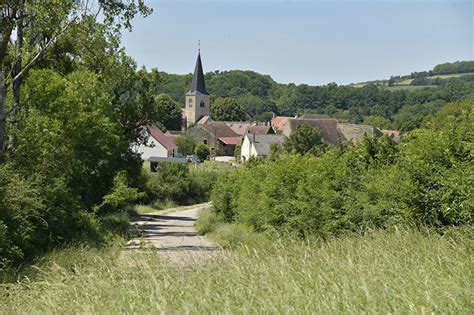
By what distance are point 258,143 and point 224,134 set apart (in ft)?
102

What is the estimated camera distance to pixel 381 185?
18.7 meters

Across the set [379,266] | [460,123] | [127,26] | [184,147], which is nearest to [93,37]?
[127,26]

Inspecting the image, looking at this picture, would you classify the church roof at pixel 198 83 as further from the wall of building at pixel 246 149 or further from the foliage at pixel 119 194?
the foliage at pixel 119 194

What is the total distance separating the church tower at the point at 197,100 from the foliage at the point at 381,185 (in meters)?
131

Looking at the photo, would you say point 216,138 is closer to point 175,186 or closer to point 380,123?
point 380,123

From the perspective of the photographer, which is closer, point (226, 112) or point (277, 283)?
point (277, 283)

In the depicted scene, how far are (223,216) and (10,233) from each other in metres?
27.4

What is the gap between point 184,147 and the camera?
120m

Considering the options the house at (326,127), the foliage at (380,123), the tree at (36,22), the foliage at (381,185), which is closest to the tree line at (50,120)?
the tree at (36,22)

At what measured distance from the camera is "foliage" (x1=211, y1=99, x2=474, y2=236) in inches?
643

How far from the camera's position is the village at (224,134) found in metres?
100.0

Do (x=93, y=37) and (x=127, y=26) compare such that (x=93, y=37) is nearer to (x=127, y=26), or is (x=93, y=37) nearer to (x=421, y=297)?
(x=127, y=26)

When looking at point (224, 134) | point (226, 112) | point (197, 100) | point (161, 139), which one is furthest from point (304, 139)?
point (226, 112)

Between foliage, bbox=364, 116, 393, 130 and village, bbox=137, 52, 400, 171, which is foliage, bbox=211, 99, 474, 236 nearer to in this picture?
village, bbox=137, 52, 400, 171
